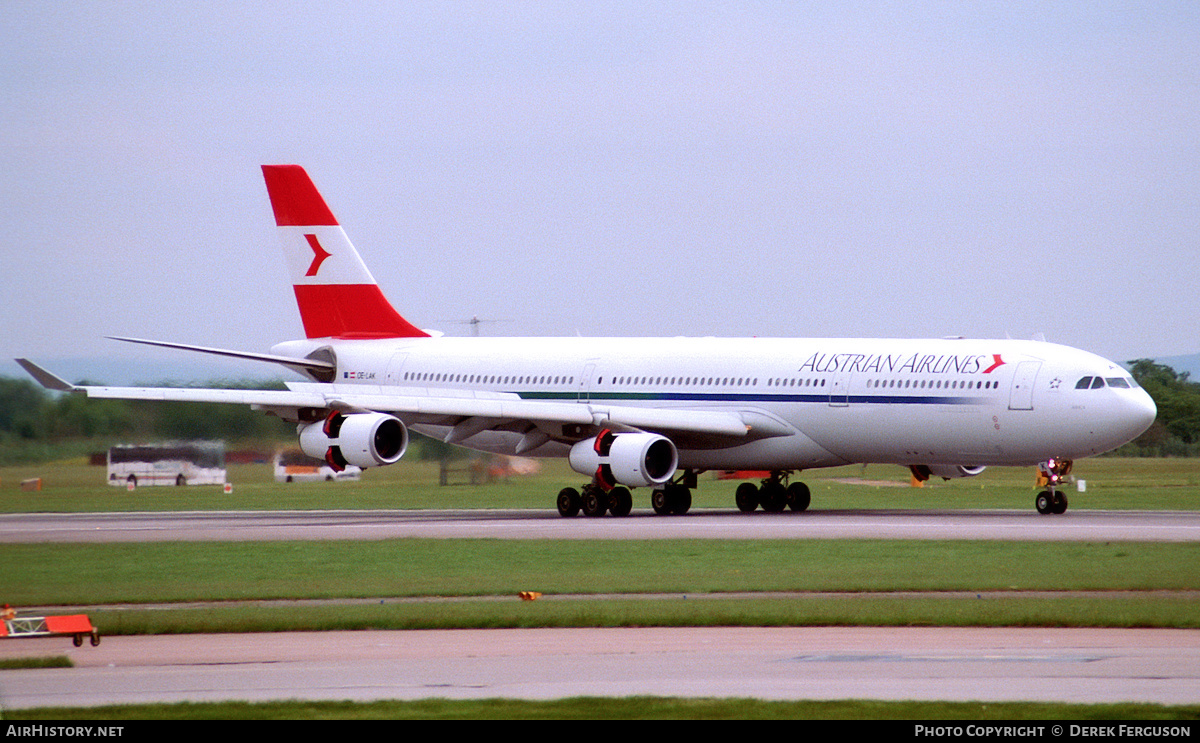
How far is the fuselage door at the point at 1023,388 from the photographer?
40844 millimetres

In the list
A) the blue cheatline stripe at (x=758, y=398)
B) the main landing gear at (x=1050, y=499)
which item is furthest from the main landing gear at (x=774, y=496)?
the main landing gear at (x=1050, y=499)

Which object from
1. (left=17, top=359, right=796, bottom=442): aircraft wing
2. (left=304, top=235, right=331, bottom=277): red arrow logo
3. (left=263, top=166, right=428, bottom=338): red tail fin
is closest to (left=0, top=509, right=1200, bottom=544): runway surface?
(left=17, top=359, right=796, bottom=442): aircraft wing

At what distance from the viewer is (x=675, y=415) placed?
45000 millimetres

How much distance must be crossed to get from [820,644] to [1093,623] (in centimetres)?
365

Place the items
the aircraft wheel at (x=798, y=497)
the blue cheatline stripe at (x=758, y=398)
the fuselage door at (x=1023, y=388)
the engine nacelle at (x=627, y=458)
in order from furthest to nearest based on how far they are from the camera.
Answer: the aircraft wheel at (x=798, y=497) < the engine nacelle at (x=627, y=458) < the blue cheatline stripe at (x=758, y=398) < the fuselage door at (x=1023, y=388)

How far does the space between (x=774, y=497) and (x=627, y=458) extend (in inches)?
235

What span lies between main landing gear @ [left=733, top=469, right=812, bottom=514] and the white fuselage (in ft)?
4.78

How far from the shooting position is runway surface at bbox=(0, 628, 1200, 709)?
15570mm

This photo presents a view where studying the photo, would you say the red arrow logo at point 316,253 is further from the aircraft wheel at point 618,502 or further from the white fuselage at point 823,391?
the aircraft wheel at point 618,502

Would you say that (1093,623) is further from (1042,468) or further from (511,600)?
(1042,468)

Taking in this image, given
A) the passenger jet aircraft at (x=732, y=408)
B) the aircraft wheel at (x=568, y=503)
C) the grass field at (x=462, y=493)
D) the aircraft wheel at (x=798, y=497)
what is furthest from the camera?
the grass field at (x=462, y=493)

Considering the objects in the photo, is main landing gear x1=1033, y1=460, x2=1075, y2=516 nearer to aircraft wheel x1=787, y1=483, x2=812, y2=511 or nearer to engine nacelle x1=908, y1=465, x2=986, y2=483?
engine nacelle x1=908, y1=465, x2=986, y2=483

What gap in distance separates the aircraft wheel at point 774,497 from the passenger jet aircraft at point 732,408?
0.16ft

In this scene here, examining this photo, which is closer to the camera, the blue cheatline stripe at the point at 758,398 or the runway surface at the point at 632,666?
the runway surface at the point at 632,666
